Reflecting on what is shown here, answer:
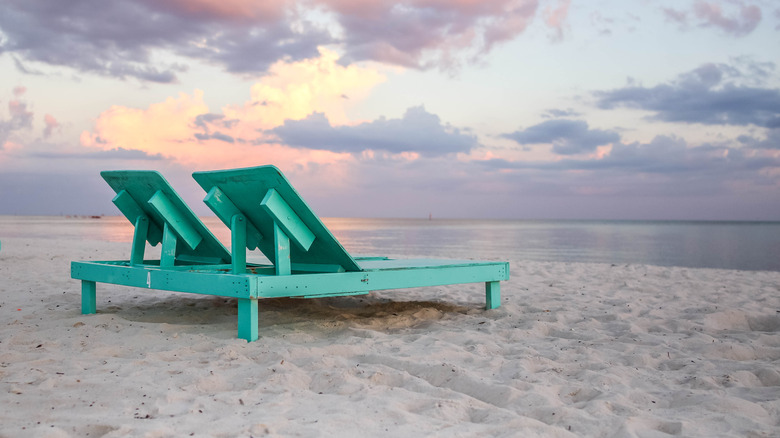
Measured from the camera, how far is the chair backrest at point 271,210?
393 cm

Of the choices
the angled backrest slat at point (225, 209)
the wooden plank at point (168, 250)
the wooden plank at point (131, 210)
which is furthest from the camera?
the wooden plank at point (131, 210)

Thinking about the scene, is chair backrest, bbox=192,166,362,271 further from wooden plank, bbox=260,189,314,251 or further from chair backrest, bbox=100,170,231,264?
chair backrest, bbox=100,170,231,264

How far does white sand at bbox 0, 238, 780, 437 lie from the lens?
2508mm

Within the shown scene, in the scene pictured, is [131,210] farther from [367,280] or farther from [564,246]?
[564,246]

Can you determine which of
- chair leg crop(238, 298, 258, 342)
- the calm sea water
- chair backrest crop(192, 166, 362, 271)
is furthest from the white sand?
the calm sea water

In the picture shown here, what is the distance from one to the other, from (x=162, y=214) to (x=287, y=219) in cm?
126

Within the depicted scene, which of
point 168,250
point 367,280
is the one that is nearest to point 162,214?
point 168,250

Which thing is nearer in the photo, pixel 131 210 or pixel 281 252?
pixel 281 252

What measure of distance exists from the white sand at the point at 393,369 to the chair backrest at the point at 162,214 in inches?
23.1

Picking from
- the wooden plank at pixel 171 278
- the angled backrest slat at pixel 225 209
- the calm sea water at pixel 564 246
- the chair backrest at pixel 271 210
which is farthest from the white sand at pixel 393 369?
the calm sea water at pixel 564 246

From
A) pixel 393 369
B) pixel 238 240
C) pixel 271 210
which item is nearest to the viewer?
pixel 393 369

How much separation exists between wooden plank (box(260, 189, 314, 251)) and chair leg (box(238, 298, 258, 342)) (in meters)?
0.54

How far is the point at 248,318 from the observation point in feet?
13.1

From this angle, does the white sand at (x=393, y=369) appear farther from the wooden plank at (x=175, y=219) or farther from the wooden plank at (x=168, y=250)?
the wooden plank at (x=175, y=219)
